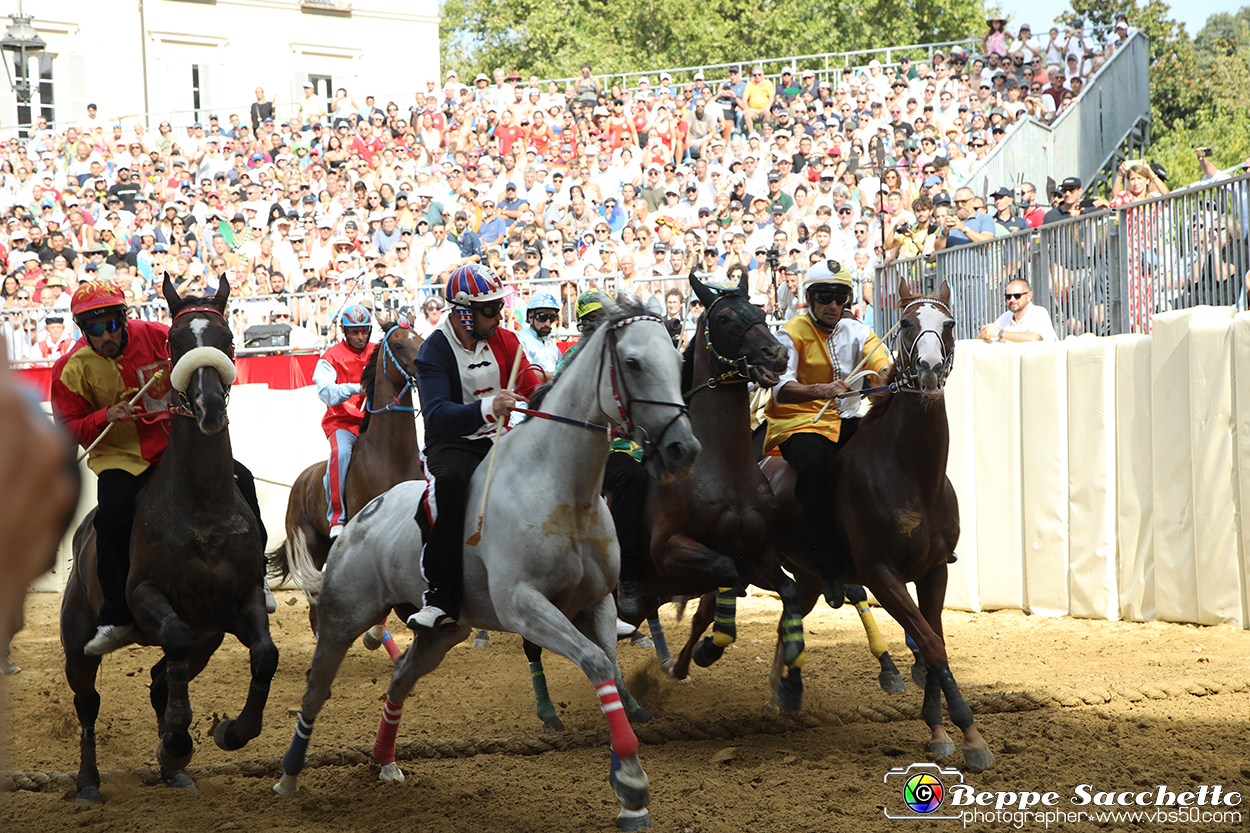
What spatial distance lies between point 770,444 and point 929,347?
1.52 m

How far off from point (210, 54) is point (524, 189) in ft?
70.8

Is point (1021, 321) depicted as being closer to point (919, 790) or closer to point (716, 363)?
point (716, 363)

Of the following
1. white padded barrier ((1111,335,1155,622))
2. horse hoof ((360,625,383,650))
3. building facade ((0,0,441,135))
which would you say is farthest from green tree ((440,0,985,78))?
horse hoof ((360,625,383,650))

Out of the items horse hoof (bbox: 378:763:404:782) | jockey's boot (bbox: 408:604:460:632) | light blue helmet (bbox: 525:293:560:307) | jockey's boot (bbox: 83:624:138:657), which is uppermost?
light blue helmet (bbox: 525:293:560:307)

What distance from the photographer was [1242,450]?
8742 millimetres

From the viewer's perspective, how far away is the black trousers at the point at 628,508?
7.26 metres

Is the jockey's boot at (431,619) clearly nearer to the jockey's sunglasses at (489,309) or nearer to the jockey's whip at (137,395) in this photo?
the jockey's sunglasses at (489,309)

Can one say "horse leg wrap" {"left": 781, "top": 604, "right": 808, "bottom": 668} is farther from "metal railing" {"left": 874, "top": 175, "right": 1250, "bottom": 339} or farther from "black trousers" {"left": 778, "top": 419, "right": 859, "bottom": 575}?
"metal railing" {"left": 874, "top": 175, "right": 1250, "bottom": 339}

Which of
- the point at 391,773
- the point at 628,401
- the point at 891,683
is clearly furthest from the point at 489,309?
the point at 891,683

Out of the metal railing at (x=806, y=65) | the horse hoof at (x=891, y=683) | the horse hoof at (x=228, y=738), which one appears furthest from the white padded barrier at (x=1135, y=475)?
the metal railing at (x=806, y=65)

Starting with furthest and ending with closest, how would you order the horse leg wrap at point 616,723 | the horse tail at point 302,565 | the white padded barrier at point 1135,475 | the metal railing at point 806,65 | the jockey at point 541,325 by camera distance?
the metal railing at point 806,65 → the jockey at point 541,325 → the white padded barrier at point 1135,475 → the horse tail at point 302,565 → the horse leg wrap at point 616,723

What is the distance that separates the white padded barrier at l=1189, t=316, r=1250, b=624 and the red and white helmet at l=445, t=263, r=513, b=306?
236 inches

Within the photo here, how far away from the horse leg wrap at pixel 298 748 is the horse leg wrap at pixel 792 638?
2.62 m

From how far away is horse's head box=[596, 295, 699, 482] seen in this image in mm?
5039
